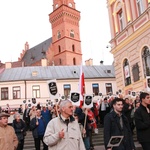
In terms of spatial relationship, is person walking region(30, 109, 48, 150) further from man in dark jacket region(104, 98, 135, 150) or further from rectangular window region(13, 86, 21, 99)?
rectangular window region(13, 86, 21, 99)

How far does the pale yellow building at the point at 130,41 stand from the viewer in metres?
16.1

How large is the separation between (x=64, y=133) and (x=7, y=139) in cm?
210

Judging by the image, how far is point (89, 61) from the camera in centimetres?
4875

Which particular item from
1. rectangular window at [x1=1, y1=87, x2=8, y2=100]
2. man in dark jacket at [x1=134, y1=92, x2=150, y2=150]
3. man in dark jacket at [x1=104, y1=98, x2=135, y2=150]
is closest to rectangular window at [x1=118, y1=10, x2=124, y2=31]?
man in dark jacket at [x1=134, y1=92, x2=150, y2=150]

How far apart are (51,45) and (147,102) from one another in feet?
226

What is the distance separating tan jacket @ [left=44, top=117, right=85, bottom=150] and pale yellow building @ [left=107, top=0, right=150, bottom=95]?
39.0ft

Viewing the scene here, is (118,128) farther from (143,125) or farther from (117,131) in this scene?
(143,125)

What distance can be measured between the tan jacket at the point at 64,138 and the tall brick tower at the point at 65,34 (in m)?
63.7

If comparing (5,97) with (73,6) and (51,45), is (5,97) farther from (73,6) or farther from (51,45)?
(73,6)

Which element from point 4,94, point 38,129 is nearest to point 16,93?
point 4,94

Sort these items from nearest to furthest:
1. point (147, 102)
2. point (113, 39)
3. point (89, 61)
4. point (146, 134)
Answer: point (146, 134)
point (147, 102)
point (113, 39)
point (89, 61)

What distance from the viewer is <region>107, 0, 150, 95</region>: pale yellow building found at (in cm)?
1611

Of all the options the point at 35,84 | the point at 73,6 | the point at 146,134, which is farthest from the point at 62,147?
the point at 73,6

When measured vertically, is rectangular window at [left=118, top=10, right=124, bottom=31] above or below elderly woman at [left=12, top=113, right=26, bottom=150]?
above
